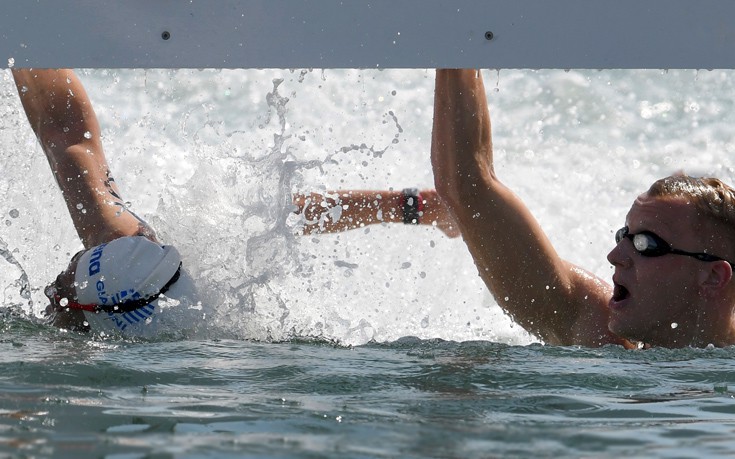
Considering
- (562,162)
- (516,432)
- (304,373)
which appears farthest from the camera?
(562,162)

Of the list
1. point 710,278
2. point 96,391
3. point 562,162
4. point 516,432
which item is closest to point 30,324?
point 96,391

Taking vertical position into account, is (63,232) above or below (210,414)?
above

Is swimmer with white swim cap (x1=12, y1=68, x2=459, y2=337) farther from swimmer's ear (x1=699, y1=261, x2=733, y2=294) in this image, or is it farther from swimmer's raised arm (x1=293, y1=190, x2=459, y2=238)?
swimmer's ear (x1=699, y1=261, x2=733, y2=294)

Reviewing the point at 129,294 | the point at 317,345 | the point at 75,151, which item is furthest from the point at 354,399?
the point at 75,151

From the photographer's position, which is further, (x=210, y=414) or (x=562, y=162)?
(x=562, y=162)

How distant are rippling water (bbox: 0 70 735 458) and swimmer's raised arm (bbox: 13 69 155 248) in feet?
0.71

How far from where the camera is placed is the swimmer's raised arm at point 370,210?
4492 millimetres

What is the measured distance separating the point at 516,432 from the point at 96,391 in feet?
3.25

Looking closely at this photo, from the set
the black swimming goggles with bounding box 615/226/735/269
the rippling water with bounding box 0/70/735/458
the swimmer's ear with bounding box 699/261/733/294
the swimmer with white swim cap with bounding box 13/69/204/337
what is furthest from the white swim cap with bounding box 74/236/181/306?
the swimmer's ear with bounding box 699/261/733/294

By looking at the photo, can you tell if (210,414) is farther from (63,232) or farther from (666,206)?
(63,232)

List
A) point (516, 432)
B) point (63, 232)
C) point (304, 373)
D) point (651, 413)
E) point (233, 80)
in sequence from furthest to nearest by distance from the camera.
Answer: point (233, 80) → point (63, 232) → point (304, 373) → point (651, 413) → point (516, 432)

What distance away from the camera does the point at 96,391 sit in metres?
2.62

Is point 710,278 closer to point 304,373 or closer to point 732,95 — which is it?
point 304,373

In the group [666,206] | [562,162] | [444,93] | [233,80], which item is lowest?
[666,206]
